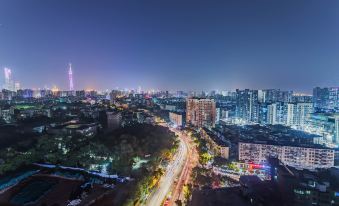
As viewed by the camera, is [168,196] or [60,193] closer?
[60,193]

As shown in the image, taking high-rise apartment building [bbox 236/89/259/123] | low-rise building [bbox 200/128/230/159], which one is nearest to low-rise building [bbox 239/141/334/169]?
low-rise building [bbox 200/128/230/159]

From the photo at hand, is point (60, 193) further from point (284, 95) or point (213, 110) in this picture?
point (284, 95)

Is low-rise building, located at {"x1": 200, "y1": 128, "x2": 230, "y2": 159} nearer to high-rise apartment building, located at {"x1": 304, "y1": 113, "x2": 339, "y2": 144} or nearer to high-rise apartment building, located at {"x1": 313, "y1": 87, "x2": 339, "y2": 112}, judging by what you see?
high-rise apartment building, located at {"x1": 304, "y1": 113, "x2": 339, "y2": 144}

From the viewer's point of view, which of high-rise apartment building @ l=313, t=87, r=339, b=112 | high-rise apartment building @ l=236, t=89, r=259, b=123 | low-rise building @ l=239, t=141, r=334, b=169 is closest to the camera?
low-rise building @ l=239, t=141, r=334, b=169

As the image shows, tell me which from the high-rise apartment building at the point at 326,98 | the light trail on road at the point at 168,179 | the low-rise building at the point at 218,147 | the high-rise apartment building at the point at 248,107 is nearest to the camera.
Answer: the light trail on road at the point at 168,179

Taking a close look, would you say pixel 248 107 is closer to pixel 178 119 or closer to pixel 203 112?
pixel 203 112

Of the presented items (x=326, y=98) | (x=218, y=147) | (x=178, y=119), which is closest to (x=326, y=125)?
(x=218, y=147)

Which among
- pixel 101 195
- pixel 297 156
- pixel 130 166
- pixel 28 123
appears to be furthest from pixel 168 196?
pixel 28 123

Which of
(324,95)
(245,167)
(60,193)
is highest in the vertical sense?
(324,95)

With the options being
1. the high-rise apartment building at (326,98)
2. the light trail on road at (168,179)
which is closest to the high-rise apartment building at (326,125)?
the high-rise apartment building at (326,98)

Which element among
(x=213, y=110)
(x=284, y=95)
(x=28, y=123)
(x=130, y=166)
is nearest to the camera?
(x=130, y=166)

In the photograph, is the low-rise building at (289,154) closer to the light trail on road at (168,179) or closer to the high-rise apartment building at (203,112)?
the light trail on road at (168,179)
